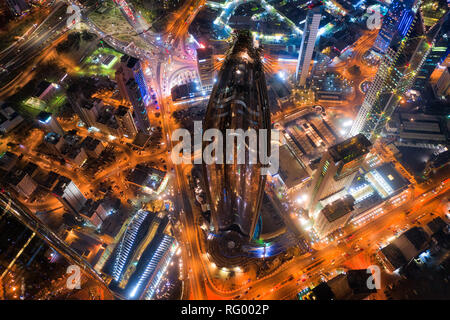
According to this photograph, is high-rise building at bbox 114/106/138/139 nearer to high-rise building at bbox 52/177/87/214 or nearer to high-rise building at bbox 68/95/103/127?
high-rise building at bbox 68/95/103/127

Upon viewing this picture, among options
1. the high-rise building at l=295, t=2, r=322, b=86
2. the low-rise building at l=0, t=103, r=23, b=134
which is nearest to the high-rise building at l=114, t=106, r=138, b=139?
the low-rise building at l=0, t=103, r=23, b=134

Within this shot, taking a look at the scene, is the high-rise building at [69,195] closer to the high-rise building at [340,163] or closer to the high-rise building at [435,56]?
the high-rise building at [340,163]

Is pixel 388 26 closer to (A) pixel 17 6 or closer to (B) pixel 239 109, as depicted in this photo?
(B) pixel 239 109

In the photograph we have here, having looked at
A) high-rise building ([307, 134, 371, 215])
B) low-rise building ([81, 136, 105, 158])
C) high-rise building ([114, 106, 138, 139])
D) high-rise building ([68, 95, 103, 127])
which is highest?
high-rise building ([68, 95, 103, 127])

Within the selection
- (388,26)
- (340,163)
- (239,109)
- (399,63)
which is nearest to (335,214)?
(340,163)

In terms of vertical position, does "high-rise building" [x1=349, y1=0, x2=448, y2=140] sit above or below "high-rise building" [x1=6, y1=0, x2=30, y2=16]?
below
